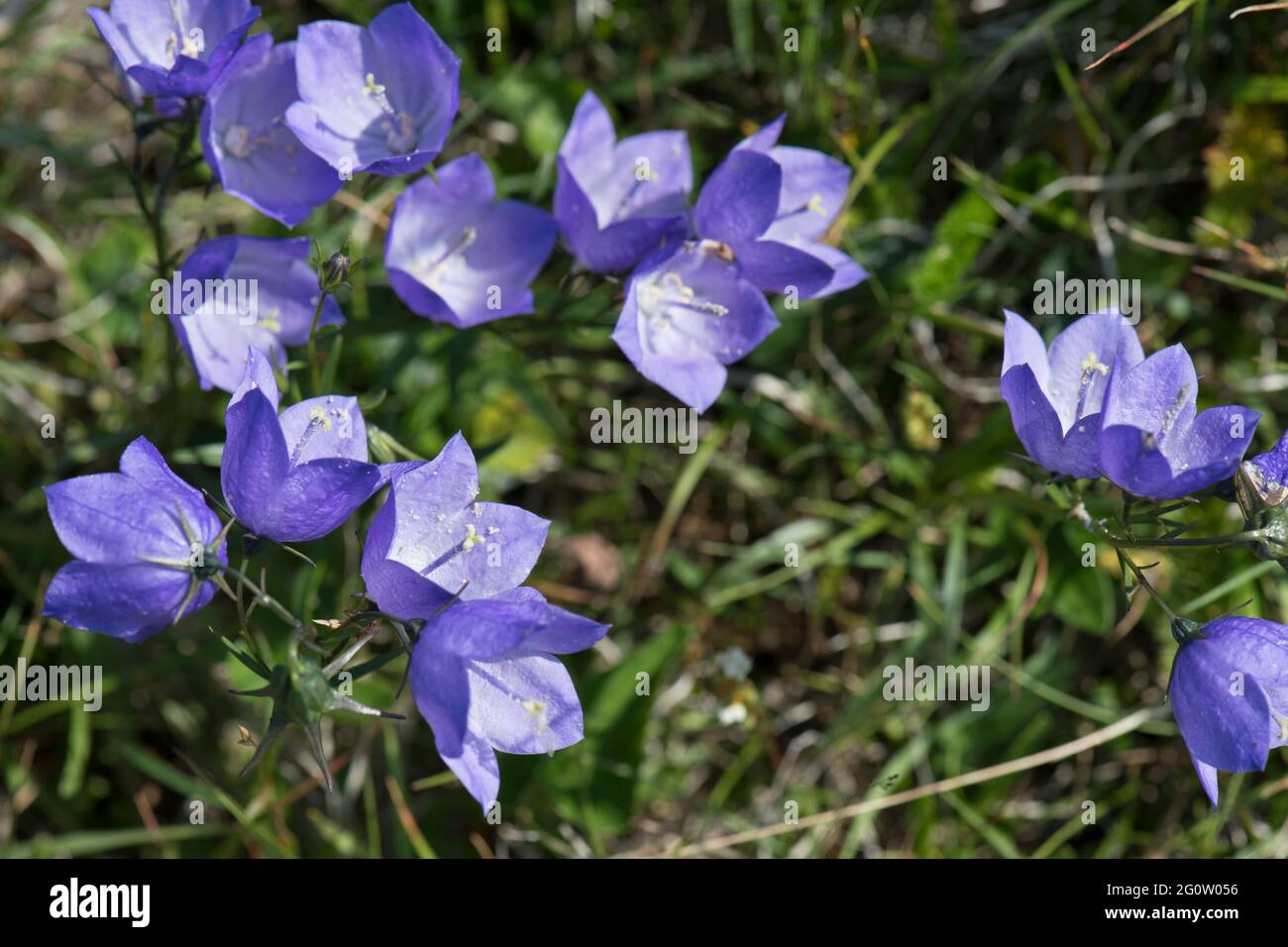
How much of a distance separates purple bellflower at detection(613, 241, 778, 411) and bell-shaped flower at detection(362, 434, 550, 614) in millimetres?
728

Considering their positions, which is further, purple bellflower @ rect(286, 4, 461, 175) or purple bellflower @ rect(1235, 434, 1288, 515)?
purple bellflower @ rect(286, 4, 461, 175)

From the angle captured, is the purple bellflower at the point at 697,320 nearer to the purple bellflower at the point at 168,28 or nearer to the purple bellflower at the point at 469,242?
the purple bellflower at the point at 469,242

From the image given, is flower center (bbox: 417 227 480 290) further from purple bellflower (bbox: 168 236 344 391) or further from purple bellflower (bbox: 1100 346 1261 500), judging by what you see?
purple bellflower (bbox: 1100 346 1261 500)

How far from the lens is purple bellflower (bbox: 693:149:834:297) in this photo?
3387 millimetres

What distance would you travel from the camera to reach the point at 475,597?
2.98 meters

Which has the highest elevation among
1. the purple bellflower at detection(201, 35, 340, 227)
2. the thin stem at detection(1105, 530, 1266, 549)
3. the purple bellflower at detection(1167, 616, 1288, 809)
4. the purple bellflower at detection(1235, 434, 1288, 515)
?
the purple bellflower at detection(201, 35, 340, 227)

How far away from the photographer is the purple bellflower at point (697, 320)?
11.7 feet

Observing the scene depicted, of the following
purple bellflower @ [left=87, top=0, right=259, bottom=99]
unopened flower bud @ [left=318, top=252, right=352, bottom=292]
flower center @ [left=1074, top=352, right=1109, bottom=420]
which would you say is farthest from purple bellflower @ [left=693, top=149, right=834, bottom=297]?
purple bellflower @ [left=87, top=0, right=259, bottom=99]

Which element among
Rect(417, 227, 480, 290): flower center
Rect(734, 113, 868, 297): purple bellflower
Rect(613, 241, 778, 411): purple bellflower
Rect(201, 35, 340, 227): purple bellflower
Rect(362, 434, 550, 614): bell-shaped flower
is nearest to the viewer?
Rect(362, 434, 550, 614): bell-shaped flower

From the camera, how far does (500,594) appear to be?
292 centimetres

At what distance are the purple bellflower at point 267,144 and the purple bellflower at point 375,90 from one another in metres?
0.11

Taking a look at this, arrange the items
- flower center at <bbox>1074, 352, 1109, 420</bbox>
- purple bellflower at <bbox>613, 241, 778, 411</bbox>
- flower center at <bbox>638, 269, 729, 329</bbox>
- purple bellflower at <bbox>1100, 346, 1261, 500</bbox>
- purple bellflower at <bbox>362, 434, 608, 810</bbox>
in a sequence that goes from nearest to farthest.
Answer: purple bellflower at <bbox>362, 434, 608, 810</bbox> < purple bellflower at <bbox>1100, 346, 1261, 500</bbox> < flower center at <bbox>1074, 352, 1109, 420</bbox> < purple bellflower at <bbox>613, 241, 778, 411</bbox> < flower center at <bbox>638, 269, 729, 329</bbox>
